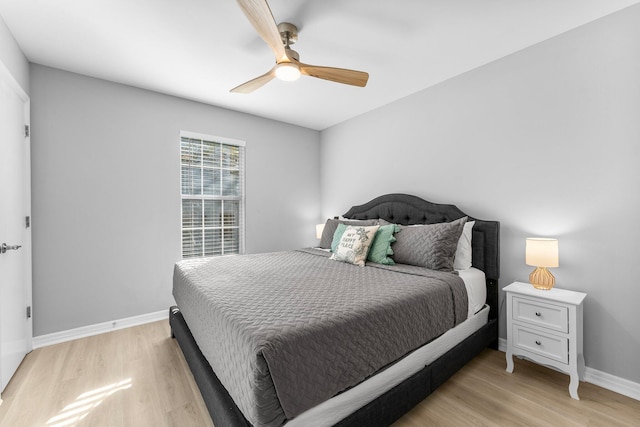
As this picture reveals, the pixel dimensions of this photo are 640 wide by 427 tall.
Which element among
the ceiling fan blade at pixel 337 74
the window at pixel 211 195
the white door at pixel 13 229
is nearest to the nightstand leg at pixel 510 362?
the ceiling fan blade at pixel 337 74

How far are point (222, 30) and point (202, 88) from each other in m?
1.11

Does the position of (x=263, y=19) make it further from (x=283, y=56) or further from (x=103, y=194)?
(x=103, y=194)

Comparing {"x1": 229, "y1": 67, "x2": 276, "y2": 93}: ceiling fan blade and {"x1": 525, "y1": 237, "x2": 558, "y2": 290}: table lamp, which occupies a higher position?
{"x1": 229, "y1": 67, "x2": 276, "y2": 93}: ceiling fan blade

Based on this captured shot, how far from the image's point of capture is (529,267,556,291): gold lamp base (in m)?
2.05

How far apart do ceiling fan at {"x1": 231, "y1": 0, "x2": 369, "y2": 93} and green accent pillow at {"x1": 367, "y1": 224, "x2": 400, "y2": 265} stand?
1336 millimetres

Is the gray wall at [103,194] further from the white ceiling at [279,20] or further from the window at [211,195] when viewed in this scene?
the white ceiling at [279,20]

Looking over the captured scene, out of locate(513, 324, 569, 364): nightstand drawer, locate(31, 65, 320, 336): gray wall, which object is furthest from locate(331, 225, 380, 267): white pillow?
locate(31, 65, 320, 336): gray wall

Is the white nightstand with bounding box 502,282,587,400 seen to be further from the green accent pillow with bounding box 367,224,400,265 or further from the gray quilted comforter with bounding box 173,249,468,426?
the green accent pillow with bounding box 367,224,400,265

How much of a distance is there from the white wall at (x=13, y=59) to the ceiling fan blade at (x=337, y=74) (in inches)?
79.4

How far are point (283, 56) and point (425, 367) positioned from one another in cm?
219

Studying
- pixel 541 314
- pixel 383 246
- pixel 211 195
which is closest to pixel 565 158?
pixel 541 314

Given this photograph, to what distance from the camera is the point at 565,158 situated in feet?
6.95

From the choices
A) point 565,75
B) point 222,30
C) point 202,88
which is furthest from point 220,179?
point 565,75

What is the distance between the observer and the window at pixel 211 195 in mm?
3422
